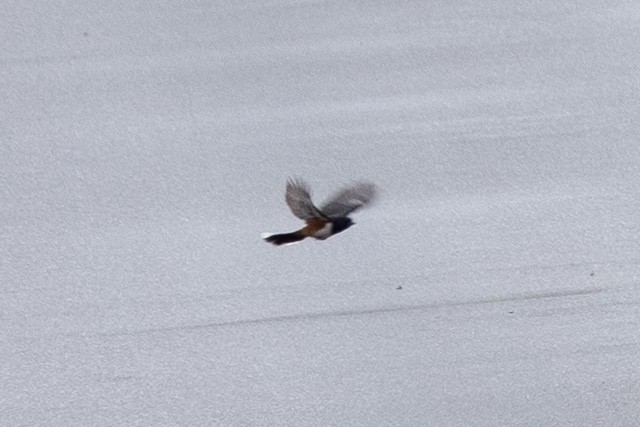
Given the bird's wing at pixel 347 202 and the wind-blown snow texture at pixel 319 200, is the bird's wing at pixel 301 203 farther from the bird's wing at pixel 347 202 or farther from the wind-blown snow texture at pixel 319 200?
the wind-blown snow texture at pixel 319 200

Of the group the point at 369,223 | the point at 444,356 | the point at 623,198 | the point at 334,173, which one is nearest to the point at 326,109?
the point at 334,173

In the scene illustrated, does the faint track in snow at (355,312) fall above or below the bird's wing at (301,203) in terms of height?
below

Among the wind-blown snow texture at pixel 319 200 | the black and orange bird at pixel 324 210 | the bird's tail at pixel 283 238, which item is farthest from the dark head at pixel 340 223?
the wind-blown snow texture at pixel 319 200

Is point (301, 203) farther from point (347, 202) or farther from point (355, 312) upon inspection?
point (355, 312)

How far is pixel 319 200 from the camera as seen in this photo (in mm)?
5152

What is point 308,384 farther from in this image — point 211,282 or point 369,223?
point 369,223

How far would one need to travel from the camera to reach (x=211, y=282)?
473cm

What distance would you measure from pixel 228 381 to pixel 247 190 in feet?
4.31

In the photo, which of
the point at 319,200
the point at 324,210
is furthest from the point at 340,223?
the point at 319,200

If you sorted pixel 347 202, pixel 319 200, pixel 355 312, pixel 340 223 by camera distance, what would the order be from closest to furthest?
pixel 340 223, pixel 347 202, pixel 355 312, pixel 319 200

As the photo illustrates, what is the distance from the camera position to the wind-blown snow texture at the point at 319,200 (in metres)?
4.18

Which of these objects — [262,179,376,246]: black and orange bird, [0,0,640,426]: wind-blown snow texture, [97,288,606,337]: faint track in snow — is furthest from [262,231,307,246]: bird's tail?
[97,288,606,337]: faint track in snow

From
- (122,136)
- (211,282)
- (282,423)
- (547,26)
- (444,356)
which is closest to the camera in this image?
(282,423)

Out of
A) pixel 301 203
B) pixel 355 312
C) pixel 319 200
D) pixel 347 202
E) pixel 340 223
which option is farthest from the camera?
pixel 319 200
